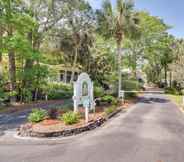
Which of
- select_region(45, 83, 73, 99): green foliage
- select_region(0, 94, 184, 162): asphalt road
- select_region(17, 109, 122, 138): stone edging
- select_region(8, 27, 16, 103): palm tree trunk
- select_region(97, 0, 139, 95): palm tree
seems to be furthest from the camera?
select_region(45, 83, 73, 99): green foliage

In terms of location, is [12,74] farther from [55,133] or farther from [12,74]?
[55,133]

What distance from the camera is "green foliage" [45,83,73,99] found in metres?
28.4

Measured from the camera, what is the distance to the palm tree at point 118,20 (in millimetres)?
26266

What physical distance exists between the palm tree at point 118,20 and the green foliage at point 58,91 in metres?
7.35

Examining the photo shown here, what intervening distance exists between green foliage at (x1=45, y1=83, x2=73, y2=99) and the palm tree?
735 centimetres

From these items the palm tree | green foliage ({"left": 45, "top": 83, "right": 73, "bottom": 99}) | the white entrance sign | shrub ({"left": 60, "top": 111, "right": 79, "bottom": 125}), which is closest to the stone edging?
shrub ({"left": 60, "top": 111, "right": 79, "bottom": 125})

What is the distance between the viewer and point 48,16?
28.0 m

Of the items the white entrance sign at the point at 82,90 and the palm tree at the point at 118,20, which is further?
the palm tree at the point at 118,20

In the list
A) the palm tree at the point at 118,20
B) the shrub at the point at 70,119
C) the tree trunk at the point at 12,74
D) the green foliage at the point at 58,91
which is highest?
the palm tree at the point at 118,20

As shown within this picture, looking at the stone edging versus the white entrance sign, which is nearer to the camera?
the stone edging

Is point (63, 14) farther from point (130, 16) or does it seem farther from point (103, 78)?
point (103, 78)

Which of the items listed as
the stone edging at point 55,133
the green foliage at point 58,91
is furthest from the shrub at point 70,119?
the green foliage at point 58,91

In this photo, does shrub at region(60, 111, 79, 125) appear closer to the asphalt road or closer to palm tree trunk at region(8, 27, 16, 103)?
the asphalt road

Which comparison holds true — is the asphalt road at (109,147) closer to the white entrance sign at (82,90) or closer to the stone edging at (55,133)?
the stone edging at (55,133)
